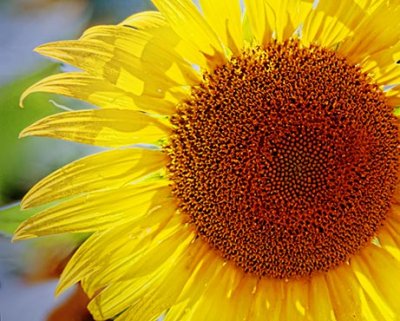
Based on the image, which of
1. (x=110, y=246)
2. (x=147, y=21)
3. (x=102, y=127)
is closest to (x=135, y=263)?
(x=110, y=246)

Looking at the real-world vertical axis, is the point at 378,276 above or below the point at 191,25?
below

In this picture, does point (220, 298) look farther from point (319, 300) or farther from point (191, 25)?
point (191, 25)

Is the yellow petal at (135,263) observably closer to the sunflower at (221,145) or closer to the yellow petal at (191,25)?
the sunflower at (221,145)

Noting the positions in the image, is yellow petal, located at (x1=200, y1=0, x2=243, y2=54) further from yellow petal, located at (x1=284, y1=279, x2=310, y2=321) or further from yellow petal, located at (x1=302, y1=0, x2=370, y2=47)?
yellow petal, located at (x1=284, y1=279, x2=310, y2=321)

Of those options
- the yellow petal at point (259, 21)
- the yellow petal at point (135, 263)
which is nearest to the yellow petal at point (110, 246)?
the yellow petal at point (135, 263)

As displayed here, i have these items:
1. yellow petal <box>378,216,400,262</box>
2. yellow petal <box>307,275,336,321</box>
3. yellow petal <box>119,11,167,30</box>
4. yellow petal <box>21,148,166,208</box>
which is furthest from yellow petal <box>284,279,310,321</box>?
yellow petal <box>119,11,167,30</box>

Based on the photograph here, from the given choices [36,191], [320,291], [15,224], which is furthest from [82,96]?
[320,291]
